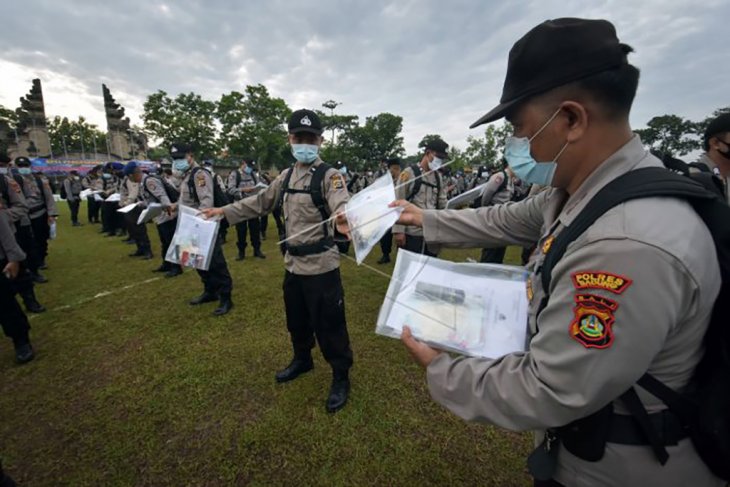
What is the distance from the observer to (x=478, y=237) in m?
1.62

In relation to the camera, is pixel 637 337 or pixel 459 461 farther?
pixel 459 461

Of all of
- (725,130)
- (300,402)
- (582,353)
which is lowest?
(300,402)

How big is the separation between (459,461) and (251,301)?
3.81 m

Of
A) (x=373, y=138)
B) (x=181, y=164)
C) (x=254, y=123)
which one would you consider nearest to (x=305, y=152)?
(x=181, y=164)

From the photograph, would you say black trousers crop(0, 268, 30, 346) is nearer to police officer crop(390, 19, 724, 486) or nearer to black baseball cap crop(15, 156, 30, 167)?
police officer crop(390, 19, 724, 486)

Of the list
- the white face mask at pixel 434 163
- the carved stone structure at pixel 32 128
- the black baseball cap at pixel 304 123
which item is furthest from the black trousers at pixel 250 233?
the carved stone structure at pixel 32 128

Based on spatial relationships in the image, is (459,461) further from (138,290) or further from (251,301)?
(138,290)

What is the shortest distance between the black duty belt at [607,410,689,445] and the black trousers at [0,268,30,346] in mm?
5305

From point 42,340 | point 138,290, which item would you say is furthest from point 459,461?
point 138,290

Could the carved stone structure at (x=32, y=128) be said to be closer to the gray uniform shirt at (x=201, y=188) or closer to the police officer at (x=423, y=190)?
the gray uniform shirt at (x=201, y=188)

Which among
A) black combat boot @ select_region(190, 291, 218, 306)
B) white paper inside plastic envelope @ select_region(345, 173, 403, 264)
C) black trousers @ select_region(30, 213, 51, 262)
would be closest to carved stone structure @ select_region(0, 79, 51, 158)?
black trousers @ select_region(30, 213, 51, 262)

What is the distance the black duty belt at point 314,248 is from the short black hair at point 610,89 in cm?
212

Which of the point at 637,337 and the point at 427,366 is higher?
the point at 637,337

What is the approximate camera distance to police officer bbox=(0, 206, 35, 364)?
132 inches
